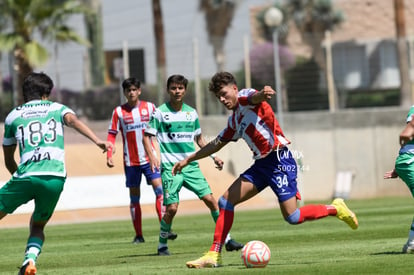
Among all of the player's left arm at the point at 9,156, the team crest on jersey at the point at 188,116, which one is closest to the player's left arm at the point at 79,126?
the player's left arm at the point at 9,156

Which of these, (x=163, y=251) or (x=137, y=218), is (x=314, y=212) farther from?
(x=137, y=218)

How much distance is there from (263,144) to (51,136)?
2.51 m

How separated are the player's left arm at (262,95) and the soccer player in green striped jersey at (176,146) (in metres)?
3.32

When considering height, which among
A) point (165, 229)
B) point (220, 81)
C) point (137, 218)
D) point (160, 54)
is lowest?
point (137, 218)

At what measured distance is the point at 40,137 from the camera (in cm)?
1169

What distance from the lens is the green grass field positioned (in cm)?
1241

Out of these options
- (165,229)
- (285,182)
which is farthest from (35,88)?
(165,229)

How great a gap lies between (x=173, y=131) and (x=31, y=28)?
22909 mm

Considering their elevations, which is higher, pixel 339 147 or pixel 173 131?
pixel 173 131

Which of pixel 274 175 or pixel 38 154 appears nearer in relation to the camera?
pixel 38 154

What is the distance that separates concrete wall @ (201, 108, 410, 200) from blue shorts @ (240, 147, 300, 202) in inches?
900

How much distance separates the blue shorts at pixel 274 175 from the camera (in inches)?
508

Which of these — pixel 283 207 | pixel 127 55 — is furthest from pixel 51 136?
pixel 127 55

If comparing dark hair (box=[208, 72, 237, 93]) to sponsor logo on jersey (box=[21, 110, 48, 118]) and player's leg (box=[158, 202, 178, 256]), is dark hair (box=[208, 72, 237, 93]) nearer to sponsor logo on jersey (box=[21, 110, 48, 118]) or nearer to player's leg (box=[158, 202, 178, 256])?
sponsor logo on jersey (box=[21, 110, 48, 118])
